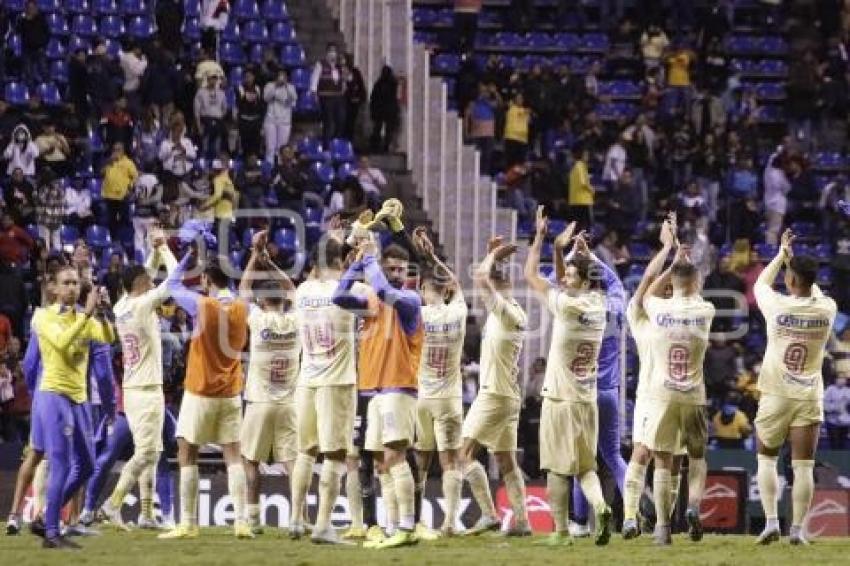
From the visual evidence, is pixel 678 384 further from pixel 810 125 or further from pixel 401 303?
pixel 810 125

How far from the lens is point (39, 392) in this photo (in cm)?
2136

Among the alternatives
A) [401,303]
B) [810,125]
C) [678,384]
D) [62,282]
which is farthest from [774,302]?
[810,125]

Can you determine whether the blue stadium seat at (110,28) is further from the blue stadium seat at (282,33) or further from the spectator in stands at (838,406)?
the spectator in stands at (838,406)

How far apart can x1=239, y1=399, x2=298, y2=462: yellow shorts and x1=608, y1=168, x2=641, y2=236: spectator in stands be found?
14455 millimetres

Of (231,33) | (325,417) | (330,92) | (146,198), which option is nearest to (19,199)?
(146,198)

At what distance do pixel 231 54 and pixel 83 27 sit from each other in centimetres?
234

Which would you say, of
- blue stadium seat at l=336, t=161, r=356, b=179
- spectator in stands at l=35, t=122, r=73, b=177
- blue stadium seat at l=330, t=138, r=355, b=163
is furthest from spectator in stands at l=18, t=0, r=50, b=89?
blue stadium seat at l=336, t=161, r=356, b=179

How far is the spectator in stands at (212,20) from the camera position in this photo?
36.7 meters

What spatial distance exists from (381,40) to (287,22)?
1.86 m

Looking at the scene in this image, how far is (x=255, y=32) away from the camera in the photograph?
37531mm

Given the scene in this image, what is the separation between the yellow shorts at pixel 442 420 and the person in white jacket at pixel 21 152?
11417 mm

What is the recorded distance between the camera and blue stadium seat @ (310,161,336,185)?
35.4m

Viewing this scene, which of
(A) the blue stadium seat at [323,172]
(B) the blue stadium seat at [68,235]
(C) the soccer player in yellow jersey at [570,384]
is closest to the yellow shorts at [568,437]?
(C) the soccer player in yellow jersey at [570,384]

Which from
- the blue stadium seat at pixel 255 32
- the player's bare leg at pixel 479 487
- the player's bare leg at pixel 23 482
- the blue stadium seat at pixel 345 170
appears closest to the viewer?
the player's bare leg at pixel 23 482
